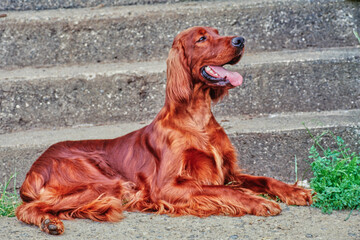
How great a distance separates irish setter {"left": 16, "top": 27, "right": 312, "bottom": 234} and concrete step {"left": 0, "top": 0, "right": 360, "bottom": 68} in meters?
1.15

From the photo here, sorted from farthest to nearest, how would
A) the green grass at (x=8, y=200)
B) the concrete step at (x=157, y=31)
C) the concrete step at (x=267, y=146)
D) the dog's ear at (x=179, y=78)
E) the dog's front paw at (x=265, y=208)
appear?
the concrete step at (x=157, y=31), the concrete step at (x=267, y=146), the green grass at (x=8, y=200), the dog's ear at (x=179, y=78), the dog's front paw at (x=265, y=208)

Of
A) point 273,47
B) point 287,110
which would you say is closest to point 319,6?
point 273,47

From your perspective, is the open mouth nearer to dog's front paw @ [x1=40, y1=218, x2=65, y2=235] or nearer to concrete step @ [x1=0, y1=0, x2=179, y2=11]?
dog's front paw @ [x1=40, y1=218, x2=65, y2=235]

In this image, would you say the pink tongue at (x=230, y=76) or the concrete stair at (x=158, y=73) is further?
the concrete stair at (x=158, y=73)

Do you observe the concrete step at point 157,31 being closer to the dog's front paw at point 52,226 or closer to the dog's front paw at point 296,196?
the dog's front paw at point 296,196

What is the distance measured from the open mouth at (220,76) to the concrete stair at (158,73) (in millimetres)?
740

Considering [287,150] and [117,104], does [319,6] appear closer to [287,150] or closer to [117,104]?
[287,150]

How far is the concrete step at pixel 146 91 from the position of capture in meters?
3.91

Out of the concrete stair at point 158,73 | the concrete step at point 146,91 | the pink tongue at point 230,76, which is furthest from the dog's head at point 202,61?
the concrete step at point 146,91

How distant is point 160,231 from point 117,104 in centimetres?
146

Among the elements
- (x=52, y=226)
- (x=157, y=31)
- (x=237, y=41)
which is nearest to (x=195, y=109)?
(x=237, y=41)

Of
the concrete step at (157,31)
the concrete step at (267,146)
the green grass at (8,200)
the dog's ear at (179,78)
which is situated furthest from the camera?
the concrete step at (157,31)

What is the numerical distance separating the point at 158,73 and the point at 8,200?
4.30 feet

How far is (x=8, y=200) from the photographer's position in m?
3.43
